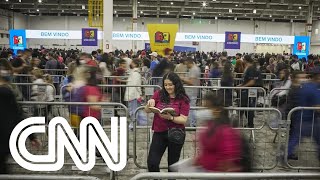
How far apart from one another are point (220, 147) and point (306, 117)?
3008 millimetres

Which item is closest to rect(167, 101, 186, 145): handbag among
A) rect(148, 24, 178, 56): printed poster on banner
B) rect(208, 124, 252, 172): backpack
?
rect(208, 124, 252, 172): backpack

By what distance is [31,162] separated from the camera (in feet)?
17.8

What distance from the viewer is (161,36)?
12.4 m

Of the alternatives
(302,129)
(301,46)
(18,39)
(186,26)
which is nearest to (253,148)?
(302,129)

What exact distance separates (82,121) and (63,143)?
1.55 ft

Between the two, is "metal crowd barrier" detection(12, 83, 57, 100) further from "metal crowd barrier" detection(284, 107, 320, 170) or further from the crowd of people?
Result: "metal crowd barrier" detection(284, 107, 320, 170)

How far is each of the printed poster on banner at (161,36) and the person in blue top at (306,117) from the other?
734cm

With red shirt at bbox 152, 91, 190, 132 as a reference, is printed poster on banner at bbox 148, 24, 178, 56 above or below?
above

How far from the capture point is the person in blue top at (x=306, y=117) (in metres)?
5.34

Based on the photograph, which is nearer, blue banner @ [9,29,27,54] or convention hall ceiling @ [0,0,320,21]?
blue banner @ [9,29,27,54]

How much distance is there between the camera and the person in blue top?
5.34 m

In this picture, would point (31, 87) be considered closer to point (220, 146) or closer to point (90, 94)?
point (90, 94)

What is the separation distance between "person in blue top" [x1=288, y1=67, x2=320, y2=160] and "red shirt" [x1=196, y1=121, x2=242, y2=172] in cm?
285

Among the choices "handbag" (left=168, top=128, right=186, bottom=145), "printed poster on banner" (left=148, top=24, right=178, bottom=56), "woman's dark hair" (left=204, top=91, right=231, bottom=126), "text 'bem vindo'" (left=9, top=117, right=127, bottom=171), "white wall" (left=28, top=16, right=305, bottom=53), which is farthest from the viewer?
"white wall" (left=28, top=16, right=305, bottom=53)
